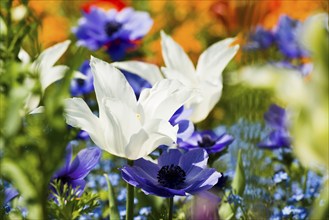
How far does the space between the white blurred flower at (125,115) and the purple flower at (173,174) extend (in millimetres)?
35

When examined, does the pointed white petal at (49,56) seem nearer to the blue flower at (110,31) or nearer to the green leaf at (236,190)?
the green leaf at (236,190)

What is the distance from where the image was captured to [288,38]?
2047 mm

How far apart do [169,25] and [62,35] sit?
19.2 inches

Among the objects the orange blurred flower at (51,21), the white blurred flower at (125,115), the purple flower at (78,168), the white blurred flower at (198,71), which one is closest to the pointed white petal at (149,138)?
the white blurred flower at (125,115)

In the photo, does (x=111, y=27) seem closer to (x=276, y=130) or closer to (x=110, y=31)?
(x=110, y=31)

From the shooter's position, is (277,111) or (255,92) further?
(277,111)

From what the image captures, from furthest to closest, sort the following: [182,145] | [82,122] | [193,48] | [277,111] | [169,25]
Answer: [169,25] < [193,48] < [277,111] < [182,145] < [82,122]

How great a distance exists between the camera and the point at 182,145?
1.16 meters

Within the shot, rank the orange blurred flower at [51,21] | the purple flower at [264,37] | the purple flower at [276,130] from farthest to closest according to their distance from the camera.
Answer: the orange blurred flower at [51,21] < the purple flower at [264,37] < the purple flower at [276,130]

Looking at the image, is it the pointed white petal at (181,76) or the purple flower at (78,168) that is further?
the pointed white petal at (181,76)

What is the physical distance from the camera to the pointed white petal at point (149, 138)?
851 mm

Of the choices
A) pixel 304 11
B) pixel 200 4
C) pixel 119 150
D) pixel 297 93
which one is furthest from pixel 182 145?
pixel 200 4

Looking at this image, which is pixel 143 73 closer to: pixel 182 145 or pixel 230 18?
pixel 182 145

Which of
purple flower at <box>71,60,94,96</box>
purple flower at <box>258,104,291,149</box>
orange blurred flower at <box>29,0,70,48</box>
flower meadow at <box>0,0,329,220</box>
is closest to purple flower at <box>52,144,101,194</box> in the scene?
flower meadow at <box>0,0,329,220</box>
